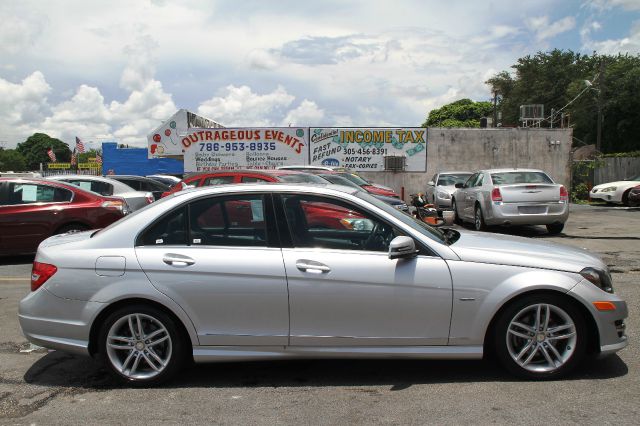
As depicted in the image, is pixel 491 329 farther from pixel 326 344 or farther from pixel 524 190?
pixel 524 190

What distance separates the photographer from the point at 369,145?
26.5 m

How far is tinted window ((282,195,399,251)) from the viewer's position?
430 centimetres

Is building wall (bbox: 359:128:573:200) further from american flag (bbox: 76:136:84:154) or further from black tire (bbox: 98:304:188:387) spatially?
american flag (bbox: 76:136:84:154)

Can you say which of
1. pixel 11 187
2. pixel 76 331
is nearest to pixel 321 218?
pixel 76 331

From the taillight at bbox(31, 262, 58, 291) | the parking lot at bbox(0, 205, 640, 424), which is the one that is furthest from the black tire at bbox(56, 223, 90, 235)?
the taillight at bbox(31, 262, 58, 291)

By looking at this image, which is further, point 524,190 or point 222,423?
point 524,190

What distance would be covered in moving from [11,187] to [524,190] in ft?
32.9

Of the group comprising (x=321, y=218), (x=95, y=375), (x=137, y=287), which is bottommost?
(x=95, y=375)

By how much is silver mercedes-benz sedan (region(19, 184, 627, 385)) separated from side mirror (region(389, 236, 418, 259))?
1 cm

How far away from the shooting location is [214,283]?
4.18 metres

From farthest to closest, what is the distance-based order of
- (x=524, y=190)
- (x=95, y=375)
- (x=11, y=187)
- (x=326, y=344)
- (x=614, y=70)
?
(x=614, y=70) < (x=524, y=190) < (x=11, y=187) < (x=95, y=375) < (x=326, y=344)

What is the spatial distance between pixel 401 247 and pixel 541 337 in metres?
1.22

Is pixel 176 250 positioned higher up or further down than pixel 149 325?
higher up

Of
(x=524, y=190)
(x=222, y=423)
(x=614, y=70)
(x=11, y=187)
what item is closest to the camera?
(x=222, y=423)
